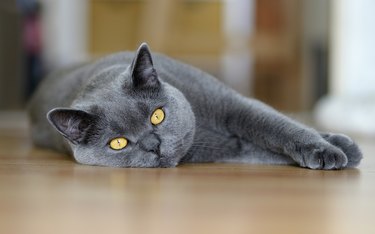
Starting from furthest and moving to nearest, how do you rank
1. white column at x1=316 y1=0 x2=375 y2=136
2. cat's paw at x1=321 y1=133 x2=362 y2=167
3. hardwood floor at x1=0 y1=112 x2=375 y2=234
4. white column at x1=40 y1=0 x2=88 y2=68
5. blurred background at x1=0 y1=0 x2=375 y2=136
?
Result: white column at x1=40 y1=0 x2=88 y2=68, blurred background at x1=0 y1=0 x2=375 y2=136, white column at x1=316 y1=0 x2=375 y2=136, cat's paw at x1=321 y1=133 x2=362 y2=167, hardwood floor at x1=0 y1=112 x2=375 y2=234

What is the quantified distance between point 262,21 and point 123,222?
425 cm

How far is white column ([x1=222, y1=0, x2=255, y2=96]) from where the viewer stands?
4.89 meters

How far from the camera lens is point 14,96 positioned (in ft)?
16.0

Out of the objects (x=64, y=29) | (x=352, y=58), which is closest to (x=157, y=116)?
(x=352, y=58)

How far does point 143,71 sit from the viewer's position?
149cm

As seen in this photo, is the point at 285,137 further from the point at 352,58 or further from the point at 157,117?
the point at 352,58

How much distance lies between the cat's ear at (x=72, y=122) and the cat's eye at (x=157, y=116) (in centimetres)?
12

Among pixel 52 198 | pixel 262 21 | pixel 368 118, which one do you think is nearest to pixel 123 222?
pixel 52 198

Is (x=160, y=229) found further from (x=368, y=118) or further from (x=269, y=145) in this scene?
(x=368, y=118)

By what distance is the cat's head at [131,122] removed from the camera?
1.45 metres

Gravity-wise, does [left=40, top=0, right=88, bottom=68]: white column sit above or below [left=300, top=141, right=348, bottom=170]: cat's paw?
below

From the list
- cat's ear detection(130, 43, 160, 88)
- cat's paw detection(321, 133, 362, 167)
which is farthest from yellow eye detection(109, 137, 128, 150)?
cat's paw detection(321, 133, 362, 167)

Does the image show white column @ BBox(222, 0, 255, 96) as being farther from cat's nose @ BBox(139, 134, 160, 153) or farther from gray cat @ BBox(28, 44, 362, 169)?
cat's nose @ BBox(139, 134, 160, 153)

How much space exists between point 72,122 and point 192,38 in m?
3.43
